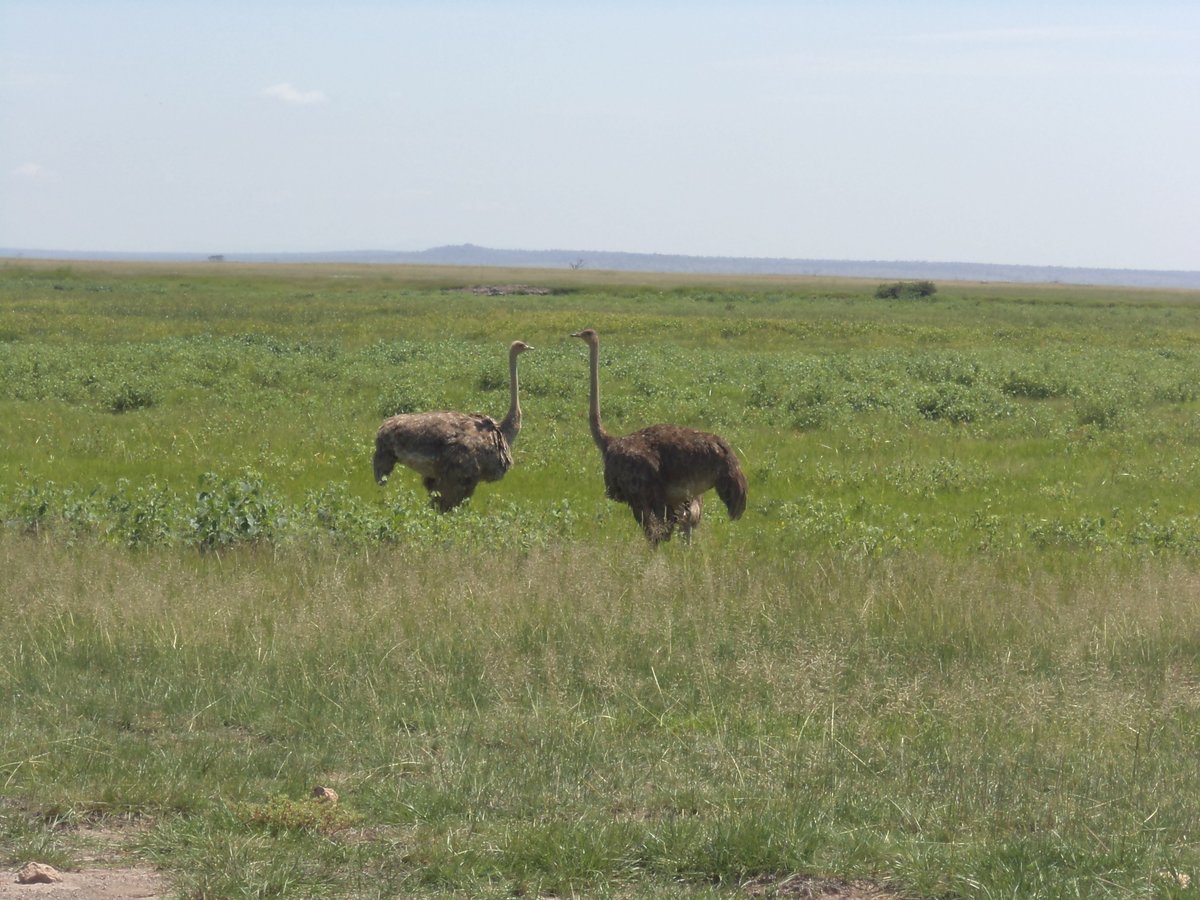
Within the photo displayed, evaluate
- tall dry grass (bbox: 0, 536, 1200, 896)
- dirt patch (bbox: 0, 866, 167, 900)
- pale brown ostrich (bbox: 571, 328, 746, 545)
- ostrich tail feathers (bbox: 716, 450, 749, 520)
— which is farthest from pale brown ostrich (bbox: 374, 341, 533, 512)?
dirt patch (bbox: 0, 866, 167, 900)

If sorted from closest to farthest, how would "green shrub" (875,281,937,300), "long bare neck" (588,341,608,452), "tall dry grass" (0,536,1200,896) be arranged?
"tall dry grass" (0,536,1200,896), "long bare neck" (588,341,608,452), "green shrub" (875,281,937,300)

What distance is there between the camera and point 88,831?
5.11 metres

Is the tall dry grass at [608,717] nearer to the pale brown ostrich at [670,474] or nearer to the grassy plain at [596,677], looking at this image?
the grassy plain at [596,677]

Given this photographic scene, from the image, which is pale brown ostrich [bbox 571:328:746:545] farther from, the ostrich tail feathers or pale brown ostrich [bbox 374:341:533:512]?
pale brown ostrich [bbox 374:341:533:512]

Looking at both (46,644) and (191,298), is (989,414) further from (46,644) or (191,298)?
(191,298)

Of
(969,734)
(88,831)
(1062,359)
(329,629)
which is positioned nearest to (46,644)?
(329,629)

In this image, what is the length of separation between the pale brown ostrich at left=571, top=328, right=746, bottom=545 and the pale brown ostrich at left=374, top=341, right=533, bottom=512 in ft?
6.82

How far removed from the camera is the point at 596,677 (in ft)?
22.7

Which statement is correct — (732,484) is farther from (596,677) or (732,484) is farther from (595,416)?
(596,677)

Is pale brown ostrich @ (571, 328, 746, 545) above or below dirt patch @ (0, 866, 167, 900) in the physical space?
above

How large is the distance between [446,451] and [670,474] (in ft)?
→ 9.35

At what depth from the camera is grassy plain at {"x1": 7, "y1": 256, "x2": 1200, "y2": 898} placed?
4898 millimetres

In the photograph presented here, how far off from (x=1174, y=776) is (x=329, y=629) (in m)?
4.45

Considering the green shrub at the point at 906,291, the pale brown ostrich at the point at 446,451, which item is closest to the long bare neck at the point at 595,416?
the pale brown ostrich at the point at 446,451
